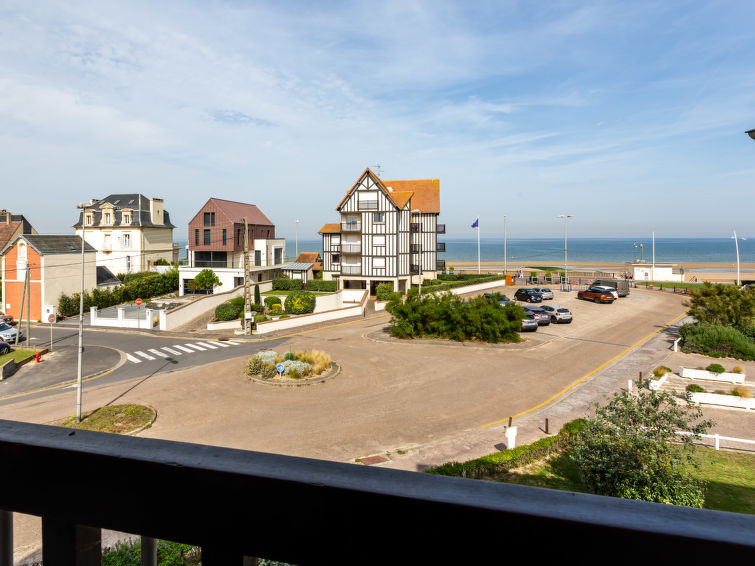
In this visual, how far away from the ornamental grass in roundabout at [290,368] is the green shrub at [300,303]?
15.5m

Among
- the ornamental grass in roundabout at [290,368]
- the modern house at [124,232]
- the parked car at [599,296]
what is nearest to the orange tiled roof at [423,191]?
the parked car at [599,296]

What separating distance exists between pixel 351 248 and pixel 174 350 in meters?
23.4

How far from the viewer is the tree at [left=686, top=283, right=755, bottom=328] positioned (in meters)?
28.1

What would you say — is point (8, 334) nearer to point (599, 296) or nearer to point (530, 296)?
point (530, 296)

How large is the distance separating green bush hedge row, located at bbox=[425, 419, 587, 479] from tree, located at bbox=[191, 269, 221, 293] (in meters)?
39.6

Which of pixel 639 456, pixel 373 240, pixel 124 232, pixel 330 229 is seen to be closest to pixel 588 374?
pixel 639 456

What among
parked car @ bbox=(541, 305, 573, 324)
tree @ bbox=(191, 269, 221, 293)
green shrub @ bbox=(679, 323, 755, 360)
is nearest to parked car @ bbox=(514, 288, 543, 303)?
parked car @ bbox=(541, 305, 573, 324)

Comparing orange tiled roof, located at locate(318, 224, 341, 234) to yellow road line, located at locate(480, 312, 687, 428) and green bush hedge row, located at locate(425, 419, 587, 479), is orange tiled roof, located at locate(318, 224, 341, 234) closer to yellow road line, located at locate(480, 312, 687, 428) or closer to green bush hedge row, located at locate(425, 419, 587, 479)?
yellow road line, located at locate(480, 312, 687, 428)

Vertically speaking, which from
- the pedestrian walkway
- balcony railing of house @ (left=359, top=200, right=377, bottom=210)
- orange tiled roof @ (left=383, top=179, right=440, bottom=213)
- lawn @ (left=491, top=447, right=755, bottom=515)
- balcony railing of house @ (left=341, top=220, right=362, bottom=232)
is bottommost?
lawn @ (left=491, top=447, right=755, bottom=515)

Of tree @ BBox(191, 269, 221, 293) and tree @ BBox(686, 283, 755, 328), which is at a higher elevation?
tree @ BBox(191, 269, 221, 293)

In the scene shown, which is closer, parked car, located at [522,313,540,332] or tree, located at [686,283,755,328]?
tree, located at [686,283,755,328]

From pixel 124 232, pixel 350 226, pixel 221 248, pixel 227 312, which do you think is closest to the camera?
pixel 227 312

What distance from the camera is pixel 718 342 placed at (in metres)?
26.2

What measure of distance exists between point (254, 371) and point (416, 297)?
43.3 ft
